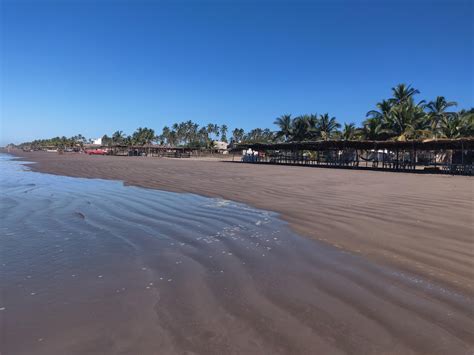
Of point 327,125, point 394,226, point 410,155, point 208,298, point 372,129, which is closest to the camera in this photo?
point 208,298

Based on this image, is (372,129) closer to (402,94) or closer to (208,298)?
(402,94)

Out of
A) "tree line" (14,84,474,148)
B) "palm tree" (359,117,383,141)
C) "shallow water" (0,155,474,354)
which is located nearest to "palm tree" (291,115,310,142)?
"tree line" (14,84,474,148)

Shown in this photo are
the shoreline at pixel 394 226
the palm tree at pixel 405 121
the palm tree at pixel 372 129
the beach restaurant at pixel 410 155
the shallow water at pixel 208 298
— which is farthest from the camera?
the palm tree at pixel 372 129

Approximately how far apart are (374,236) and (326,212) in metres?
2.24

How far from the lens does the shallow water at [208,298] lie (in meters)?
2.65

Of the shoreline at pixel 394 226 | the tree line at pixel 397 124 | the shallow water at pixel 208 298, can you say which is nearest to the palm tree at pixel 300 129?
the tree line at pixel 397 124

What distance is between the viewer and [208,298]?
345cm

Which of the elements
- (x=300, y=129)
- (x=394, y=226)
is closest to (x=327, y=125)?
(x=300, y=129)

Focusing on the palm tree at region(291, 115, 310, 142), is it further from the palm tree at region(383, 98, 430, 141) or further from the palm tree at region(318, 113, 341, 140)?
the palm tree at region(383, 98, 430, 141)

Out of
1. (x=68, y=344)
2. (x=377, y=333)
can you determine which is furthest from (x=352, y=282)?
(x=68, y=344)

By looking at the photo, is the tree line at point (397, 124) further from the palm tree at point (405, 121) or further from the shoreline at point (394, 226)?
the shoreline at point (394, 226)

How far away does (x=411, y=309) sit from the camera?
3205 millimetres

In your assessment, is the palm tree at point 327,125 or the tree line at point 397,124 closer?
the tree line at point 397,124

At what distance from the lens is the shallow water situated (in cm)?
265
